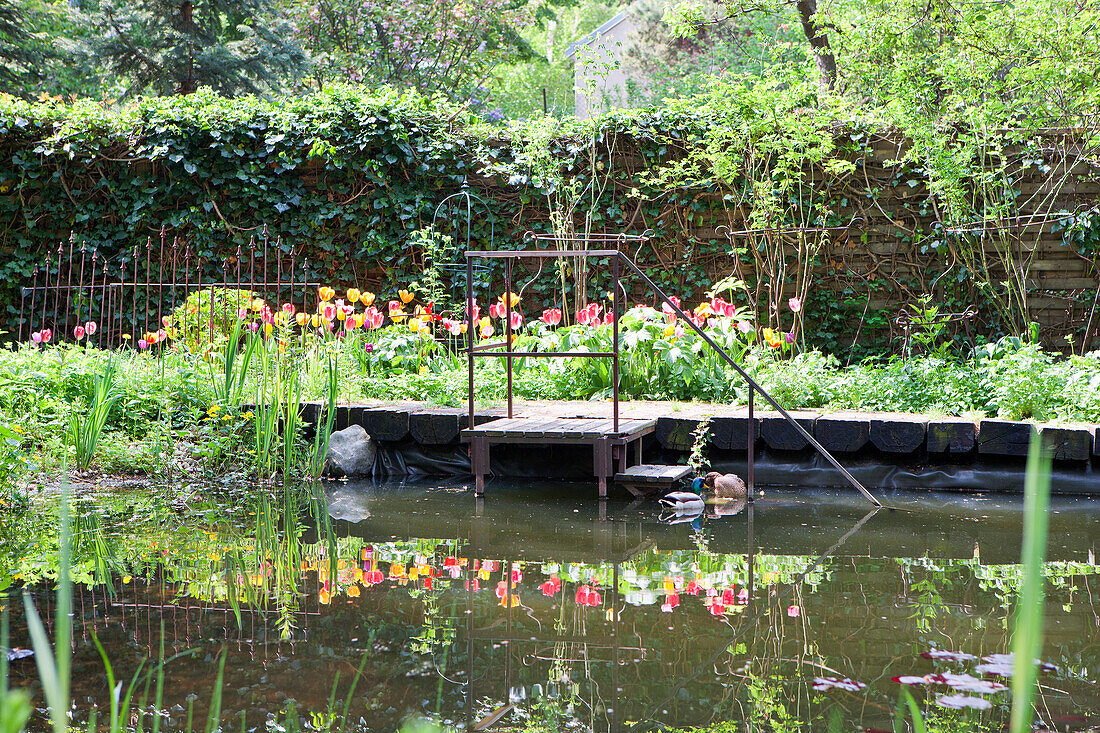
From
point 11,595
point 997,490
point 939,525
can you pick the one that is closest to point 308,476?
point 11,595

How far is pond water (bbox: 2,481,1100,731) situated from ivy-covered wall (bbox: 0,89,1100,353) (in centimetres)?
344

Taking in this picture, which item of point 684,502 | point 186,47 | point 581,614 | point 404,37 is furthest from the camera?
point 404,37

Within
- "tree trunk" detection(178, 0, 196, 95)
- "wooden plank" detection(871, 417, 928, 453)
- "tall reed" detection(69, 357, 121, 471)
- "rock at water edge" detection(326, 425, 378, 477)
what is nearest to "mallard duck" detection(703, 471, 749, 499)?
"wooden plank" detection(871, 417, 928, 453)

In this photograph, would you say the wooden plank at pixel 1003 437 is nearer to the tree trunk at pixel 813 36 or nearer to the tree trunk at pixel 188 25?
the tree trunk at pixel 813 36

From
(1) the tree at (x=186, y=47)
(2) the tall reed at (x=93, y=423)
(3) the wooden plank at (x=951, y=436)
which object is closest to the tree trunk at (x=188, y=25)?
(1) the tree at (x=186, y=47)

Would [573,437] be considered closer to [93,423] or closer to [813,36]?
[93,423]

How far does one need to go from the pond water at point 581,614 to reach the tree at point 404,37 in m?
14.4

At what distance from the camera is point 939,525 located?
3.85 m

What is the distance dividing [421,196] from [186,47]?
8.09 metres

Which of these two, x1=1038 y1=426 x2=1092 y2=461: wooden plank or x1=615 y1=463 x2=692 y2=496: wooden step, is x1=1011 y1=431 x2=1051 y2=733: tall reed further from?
x1=1038 y1=426 x2=1092 y2=461: wooden plank

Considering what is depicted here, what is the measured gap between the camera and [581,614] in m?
2.66

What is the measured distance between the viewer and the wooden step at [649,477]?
4.40 m

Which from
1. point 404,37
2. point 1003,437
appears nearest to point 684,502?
point 1003,437

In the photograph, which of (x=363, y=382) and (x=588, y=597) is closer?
(x=588, y=597)
